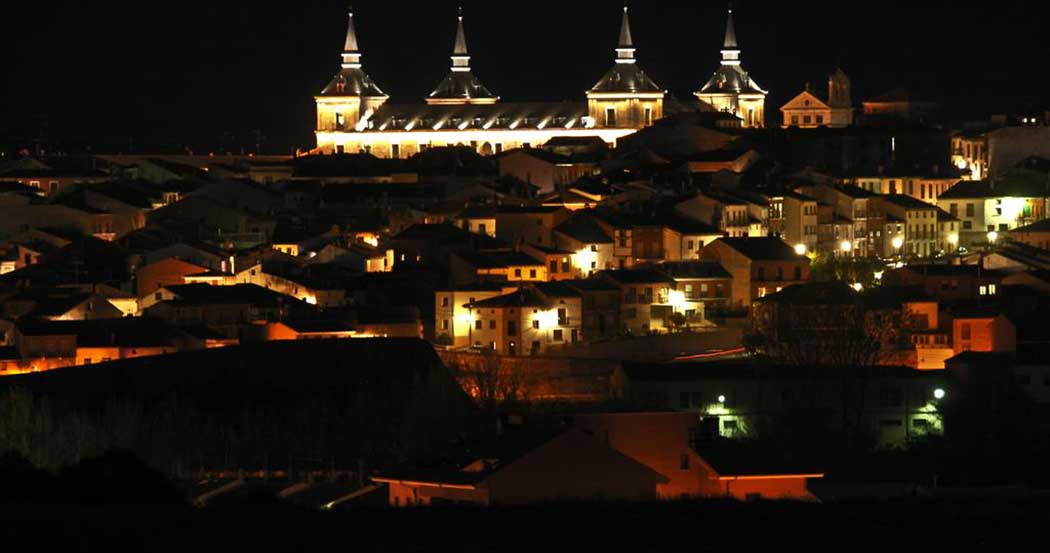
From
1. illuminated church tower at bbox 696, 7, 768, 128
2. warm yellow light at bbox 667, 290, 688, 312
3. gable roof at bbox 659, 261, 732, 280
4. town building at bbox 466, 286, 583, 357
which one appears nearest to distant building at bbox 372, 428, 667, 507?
town building at bbox 466, 286, 583, 357

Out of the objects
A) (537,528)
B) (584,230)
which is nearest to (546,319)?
(584,230)

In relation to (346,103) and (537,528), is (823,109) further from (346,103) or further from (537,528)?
(537,528)

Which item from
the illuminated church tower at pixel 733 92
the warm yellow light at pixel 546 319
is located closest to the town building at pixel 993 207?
the warm yellow light at pixel 546 319

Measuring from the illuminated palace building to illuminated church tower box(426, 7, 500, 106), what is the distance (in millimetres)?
75

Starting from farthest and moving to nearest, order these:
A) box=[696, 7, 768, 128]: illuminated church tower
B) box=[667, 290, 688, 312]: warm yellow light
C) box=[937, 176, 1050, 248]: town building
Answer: box=[696, 7, 768, 128]: illuminated church tower → box=[937, 176, 1050, 248]: town building → box=[667, 290, 688, 312]: warm yellow light

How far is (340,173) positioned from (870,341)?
2165cm

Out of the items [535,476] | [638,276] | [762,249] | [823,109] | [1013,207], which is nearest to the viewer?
[535,476]

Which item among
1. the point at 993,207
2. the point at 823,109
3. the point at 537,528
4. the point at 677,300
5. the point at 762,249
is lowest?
the point at 537,528

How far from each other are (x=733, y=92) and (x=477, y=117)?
16.5ft

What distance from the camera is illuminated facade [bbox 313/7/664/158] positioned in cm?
6216

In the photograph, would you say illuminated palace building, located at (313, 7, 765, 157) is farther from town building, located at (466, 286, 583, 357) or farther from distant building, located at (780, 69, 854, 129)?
town building, located at (466, 286, 583, 357)

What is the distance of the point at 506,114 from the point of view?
64375mm

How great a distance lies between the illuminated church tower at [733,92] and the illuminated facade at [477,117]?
5.15 ft

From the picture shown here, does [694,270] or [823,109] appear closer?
[694,270]
